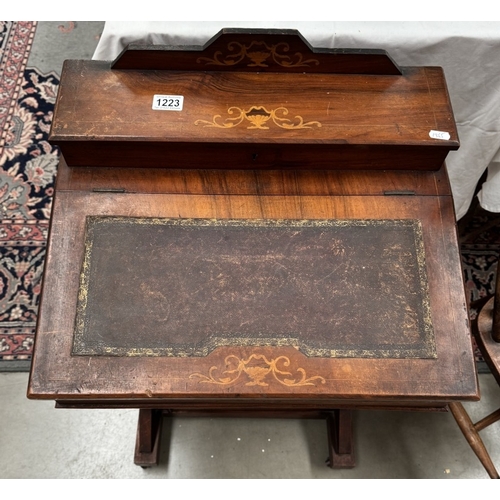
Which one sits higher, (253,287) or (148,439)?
(253,287)

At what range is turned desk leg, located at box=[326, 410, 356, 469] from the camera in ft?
6.02

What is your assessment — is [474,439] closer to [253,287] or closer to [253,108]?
[253,287]

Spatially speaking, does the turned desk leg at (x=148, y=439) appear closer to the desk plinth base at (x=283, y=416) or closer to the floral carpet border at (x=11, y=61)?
the desk plinth base at (x=283, y=416)

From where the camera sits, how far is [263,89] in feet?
4.62

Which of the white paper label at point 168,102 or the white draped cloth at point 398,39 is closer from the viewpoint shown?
the white paper label at point 168,102

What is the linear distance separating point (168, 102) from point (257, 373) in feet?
2.22

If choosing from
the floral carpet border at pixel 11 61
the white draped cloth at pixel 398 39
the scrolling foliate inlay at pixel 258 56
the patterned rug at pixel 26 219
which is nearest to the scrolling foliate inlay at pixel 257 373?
the scrolling foliate inlay at pixel 258 56

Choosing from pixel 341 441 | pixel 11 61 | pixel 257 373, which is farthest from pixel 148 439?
pixel 11 61

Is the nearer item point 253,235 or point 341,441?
point 253,235

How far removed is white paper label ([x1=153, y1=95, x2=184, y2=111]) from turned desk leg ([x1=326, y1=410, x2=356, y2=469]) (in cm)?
109

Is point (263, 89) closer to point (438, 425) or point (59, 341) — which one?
point (59, 341)

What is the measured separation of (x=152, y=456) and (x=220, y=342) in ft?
2.71

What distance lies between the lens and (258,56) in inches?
54.6

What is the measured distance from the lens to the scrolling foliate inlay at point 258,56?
1.36 m
